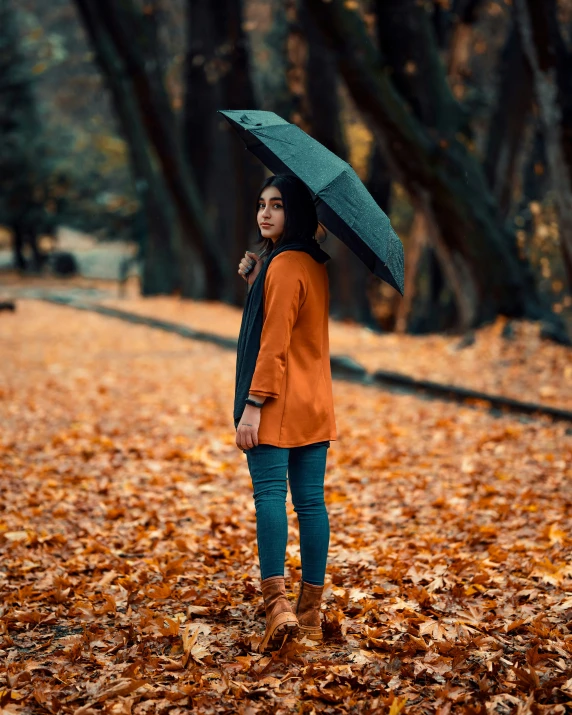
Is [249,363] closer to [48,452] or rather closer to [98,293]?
[48,452]

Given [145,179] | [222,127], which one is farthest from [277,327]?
[145,179]

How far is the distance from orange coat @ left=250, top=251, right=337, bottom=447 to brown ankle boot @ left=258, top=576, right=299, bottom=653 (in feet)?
1.94

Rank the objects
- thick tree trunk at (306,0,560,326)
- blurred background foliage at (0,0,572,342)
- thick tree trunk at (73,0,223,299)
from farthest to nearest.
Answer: thick tree trunk at (73,0,223,299) < blurred background foliage at (0,0,572,342) < thick tree trunk at (306,0,560,326)

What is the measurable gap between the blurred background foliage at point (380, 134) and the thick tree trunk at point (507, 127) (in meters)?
0.03

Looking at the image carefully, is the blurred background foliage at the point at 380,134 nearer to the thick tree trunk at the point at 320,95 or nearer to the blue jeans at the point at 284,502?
the thick tree trunk at the point at 320,95

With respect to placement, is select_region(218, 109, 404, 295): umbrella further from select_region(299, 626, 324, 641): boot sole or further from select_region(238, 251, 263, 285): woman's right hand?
select_region(299, 626, 324, 641): boot sole

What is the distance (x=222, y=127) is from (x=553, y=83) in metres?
11.6

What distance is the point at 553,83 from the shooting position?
10.6 meters

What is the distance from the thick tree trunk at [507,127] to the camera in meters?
16.8

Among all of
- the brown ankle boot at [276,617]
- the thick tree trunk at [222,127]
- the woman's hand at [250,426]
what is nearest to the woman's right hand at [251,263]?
the woman's hand at [250,426]

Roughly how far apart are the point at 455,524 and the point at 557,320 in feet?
25.8

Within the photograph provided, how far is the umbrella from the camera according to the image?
11.5 ft

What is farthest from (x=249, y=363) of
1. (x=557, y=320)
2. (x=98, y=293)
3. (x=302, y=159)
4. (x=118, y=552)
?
(x=98, y=293)

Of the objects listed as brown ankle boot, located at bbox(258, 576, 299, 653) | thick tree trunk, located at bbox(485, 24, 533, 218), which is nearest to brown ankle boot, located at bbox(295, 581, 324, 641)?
brown ankle boot, located at bbox(258, 576, 299, 653)
